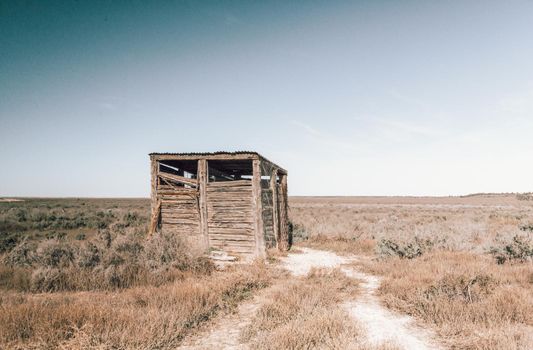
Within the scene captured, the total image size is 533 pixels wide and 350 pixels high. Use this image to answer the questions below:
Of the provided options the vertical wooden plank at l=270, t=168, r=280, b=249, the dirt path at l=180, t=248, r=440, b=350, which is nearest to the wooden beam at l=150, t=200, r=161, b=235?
the vertical wooden plank at l=270, t=168, r=280, b=249

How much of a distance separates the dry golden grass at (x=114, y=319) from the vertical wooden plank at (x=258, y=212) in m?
4.35

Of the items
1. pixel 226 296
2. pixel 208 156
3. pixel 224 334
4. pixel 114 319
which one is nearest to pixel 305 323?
pixel 224 334

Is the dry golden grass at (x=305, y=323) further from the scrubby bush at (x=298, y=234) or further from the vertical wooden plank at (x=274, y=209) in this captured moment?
the scrubby bush at (x=298, y=234)

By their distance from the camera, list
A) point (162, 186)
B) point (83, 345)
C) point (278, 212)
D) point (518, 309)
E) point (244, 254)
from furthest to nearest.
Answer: point (278, 212), point (162, 186), point (244, 254), point (518, 309), point (83, 345)

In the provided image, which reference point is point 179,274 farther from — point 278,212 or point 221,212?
point 278,212

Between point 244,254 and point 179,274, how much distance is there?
3.58m

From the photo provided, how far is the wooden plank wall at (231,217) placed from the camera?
33.7 feet

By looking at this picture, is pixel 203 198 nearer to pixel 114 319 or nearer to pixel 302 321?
pixel 114 319

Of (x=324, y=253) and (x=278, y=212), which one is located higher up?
(x=278, y=212)

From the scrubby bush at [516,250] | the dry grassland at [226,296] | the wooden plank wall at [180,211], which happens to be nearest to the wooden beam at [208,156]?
the wooden plank wall at [180,211]

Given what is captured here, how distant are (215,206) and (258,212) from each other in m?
1.72

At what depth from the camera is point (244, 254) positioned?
33.4 feet

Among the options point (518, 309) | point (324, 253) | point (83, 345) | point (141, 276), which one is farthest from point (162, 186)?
point (518, 309)

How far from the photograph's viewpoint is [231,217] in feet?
34.4
